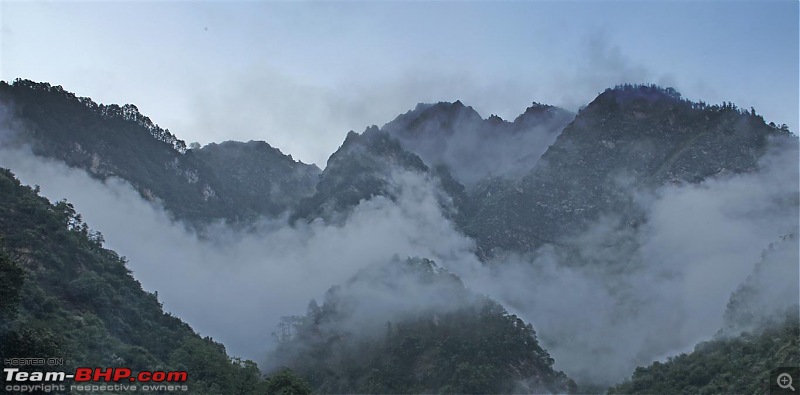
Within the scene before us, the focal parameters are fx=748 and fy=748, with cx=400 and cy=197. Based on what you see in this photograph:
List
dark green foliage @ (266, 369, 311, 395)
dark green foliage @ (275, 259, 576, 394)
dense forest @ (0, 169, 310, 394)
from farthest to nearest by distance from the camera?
dark green foliage @ (275, 259, 576, 394), dark green foliage @ (266, 369, 311, 395), dense forest @ (0, 169, 310, 394)

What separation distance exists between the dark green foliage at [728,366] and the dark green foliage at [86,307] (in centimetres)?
4582

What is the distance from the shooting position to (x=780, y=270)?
92.3m

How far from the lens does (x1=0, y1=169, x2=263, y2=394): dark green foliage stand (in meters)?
58.1

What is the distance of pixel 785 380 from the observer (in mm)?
65125

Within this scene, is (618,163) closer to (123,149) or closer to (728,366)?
(728,366)

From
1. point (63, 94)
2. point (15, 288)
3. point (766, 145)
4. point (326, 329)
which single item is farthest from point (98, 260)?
point (766, 145)

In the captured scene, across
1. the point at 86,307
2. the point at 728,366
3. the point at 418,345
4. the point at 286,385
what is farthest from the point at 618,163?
the point at 86,307

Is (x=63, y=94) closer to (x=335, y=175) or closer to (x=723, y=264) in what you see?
(x=335, y=175)

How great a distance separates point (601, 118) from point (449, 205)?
44.9 meters

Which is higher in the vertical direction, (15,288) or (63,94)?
(63,94)

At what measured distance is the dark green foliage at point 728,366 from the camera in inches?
2808

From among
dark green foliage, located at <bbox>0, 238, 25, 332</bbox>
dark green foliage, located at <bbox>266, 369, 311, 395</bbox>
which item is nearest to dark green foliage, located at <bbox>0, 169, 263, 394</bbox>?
dark green foliage, located at <bbox>0, 238, 25, 332</bbox>

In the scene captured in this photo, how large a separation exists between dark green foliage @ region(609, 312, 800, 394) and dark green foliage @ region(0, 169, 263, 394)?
4582cm

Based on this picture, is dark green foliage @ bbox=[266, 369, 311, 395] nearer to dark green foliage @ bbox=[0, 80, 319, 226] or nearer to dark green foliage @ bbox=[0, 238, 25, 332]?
dark green foliage @ bbox=[0, 238, 25, 332]
